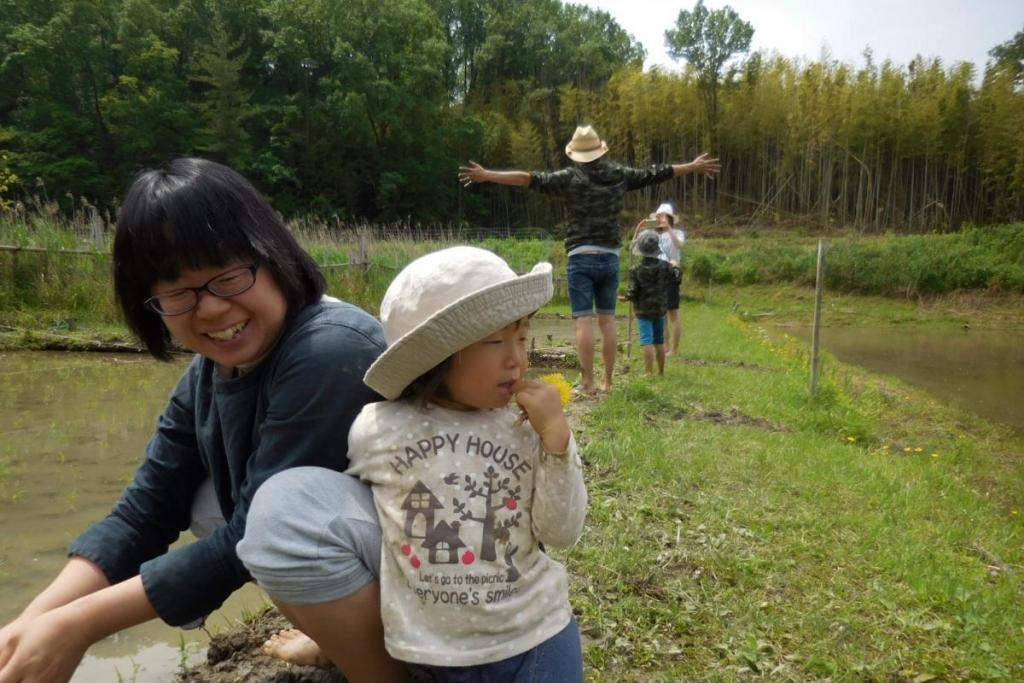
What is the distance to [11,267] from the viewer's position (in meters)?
10.1

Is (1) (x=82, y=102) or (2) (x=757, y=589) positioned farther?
(1) (x=82, y=102)

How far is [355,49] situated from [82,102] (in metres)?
11.4

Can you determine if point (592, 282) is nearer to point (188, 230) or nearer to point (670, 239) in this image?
point (670, 239)

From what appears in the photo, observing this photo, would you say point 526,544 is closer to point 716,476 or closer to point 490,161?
point 716,476

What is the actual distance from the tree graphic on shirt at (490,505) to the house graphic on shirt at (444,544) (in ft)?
0.10

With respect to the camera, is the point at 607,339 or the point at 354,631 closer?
the point at 354,631

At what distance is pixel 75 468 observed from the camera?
407 centimetres

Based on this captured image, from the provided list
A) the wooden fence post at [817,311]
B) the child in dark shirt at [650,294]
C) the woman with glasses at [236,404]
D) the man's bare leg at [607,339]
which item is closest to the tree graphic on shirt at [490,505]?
the woman with glasses at [236,404]

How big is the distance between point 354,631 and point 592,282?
372 centimetres

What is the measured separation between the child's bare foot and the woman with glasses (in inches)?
12.8

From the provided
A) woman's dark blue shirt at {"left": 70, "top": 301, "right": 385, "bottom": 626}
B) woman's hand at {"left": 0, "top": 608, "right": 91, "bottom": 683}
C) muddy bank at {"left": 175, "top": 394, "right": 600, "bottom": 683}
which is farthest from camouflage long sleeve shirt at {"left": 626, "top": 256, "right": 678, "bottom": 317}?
woman's hand at {"left": 0, "top": 608, "right": 91, "bottom": 683}

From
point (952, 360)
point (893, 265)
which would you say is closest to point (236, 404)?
point (952, 360)

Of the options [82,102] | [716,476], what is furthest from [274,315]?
[82,102]

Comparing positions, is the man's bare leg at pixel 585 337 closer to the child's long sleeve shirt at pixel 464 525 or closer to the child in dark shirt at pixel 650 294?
the child in dark shirt at pixel 650 294
